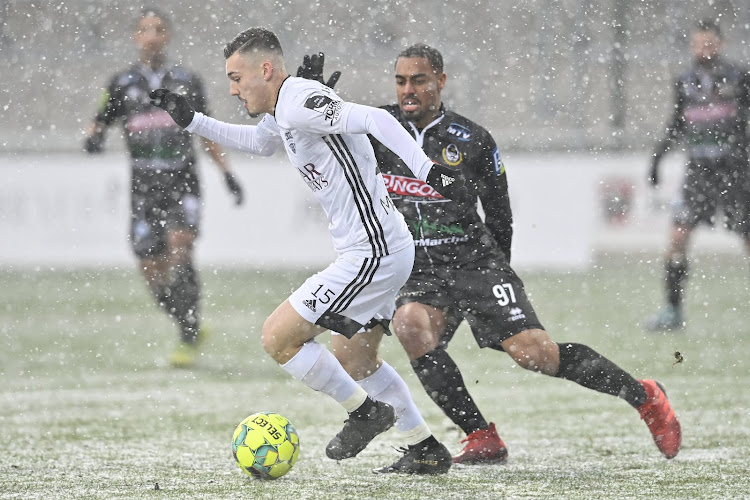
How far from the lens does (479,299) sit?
471 cm

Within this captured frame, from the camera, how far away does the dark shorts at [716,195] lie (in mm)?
8617

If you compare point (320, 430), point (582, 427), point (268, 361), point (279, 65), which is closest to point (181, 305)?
point (268, 361)

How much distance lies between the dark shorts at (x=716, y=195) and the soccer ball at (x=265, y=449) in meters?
5.23

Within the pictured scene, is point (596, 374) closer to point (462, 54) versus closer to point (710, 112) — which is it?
point (710, 112)

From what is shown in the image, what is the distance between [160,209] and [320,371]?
13.7 feet

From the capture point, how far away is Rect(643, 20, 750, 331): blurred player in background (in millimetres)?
8633

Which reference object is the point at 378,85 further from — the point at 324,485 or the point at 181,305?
the point at 324,485

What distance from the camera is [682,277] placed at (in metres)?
8.82

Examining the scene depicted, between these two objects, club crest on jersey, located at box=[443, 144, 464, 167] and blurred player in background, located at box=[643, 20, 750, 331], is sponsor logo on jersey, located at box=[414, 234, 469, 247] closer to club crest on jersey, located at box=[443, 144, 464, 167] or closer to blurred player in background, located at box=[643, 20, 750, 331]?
club crest on jersey, located at box=[443, 144, 464, 167]

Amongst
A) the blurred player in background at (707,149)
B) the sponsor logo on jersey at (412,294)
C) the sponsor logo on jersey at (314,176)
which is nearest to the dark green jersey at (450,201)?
the sponsor logo on jersey at (412,294)

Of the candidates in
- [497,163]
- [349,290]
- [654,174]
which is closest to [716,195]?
[654,174]

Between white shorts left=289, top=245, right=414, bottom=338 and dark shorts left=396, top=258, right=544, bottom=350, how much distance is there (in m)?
0.58

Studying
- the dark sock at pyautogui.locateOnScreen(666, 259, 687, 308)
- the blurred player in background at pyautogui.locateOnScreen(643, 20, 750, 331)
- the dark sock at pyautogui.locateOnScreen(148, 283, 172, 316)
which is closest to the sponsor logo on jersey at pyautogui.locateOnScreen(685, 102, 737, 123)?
the blurred player in background at pyautogui.locateOnScreen(643, 20, 750, 331)

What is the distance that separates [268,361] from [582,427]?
303 centimetres
